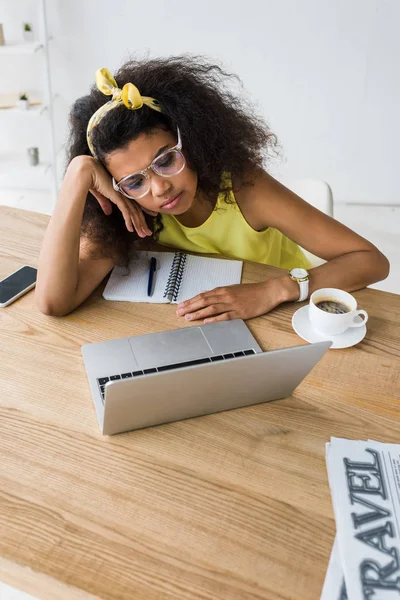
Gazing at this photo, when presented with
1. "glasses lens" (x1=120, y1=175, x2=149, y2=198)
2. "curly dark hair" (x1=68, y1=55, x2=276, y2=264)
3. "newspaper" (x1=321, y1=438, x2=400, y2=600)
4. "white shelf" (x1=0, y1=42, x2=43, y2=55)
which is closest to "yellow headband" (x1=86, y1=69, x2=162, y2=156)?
"curly dark hair" (x1=68, y1=55, x2=276, y2=264)

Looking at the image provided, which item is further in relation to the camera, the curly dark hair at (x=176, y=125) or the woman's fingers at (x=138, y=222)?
the woman's fingers at (x=138, y=222)

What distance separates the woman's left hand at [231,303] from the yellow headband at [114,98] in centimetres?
Result: 41

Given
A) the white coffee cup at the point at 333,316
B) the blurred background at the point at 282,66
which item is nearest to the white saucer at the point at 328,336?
the white coffee cup at the point at 333,316

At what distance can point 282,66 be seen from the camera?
280 centimetres

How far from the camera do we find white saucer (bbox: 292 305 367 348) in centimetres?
104

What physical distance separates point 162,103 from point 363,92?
6.35 feet

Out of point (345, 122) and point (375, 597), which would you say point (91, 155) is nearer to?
point (375, 597)

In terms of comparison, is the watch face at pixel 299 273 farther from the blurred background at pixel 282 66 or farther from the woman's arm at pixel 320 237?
the blurred background at pixel 282 66

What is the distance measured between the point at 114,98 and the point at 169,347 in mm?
539

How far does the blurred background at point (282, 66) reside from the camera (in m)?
2.66

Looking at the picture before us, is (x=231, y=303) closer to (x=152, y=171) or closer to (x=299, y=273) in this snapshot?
(x=299, y=273)

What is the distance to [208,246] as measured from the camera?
1.50 metres

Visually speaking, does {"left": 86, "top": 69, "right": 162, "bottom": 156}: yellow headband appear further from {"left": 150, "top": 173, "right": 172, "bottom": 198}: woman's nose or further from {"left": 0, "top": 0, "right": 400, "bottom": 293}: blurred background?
{"left": 0, "top": 0, "right": 400, "bottom": 293}: blurred background

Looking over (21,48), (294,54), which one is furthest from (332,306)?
(21,48)
